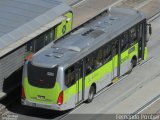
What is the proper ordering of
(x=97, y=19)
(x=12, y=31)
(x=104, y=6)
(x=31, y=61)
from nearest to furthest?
(x=31, y=61) < (x=12, y=31) < (x=97, y=19) < (x=104, y=6)

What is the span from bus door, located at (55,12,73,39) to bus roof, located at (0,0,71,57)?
42 centimetres

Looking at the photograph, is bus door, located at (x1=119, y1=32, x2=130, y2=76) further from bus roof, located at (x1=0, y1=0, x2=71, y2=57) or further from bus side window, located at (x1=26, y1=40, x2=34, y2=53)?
bus side window, located at (x1=26, y1=40, x2=34, y2=53)

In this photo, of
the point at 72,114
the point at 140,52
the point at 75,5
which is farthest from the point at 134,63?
the point at 75,5

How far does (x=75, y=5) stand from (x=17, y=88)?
15.2m

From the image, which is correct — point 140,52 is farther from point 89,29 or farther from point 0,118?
point 0,118

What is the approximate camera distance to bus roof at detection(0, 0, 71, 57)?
32438mm

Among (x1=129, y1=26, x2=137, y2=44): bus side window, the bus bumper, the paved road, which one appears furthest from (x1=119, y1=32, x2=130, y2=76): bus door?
the bus bumper

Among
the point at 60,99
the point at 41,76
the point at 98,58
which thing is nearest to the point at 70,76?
the point at 60,99

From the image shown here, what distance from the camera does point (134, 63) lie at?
36.5 m

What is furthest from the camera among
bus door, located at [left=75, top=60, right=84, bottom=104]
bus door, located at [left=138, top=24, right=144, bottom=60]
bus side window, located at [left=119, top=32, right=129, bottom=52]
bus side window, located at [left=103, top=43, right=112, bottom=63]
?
bus door, located at [left=138, top=24, right=144, bottom=60]

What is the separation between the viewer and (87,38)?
32.4 m

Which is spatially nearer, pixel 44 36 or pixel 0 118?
pixel 0 118

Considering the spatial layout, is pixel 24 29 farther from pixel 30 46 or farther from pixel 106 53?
pixel 106 53

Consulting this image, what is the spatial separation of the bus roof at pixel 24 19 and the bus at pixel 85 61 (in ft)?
5.96
